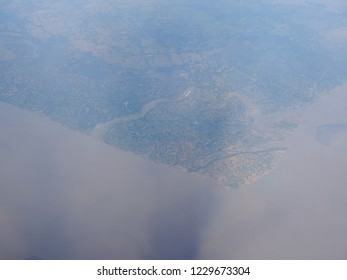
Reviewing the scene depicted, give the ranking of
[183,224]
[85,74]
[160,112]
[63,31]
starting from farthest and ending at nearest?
1. [63,31]
2. [85,74]
3. [160,112]
4. [183,224]

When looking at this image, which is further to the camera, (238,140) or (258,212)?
(238,140)

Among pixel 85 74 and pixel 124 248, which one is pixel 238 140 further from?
pixel 85 74

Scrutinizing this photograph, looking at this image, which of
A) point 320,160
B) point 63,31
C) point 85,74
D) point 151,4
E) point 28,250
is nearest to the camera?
point 28,250

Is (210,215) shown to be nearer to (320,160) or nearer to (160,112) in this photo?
(320,160)

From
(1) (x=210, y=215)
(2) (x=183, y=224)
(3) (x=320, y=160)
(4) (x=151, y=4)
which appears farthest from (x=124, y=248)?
(4) (x=151, y=4)

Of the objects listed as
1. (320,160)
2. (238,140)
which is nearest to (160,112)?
(238,140)

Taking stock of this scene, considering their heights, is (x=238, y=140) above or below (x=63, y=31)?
above
